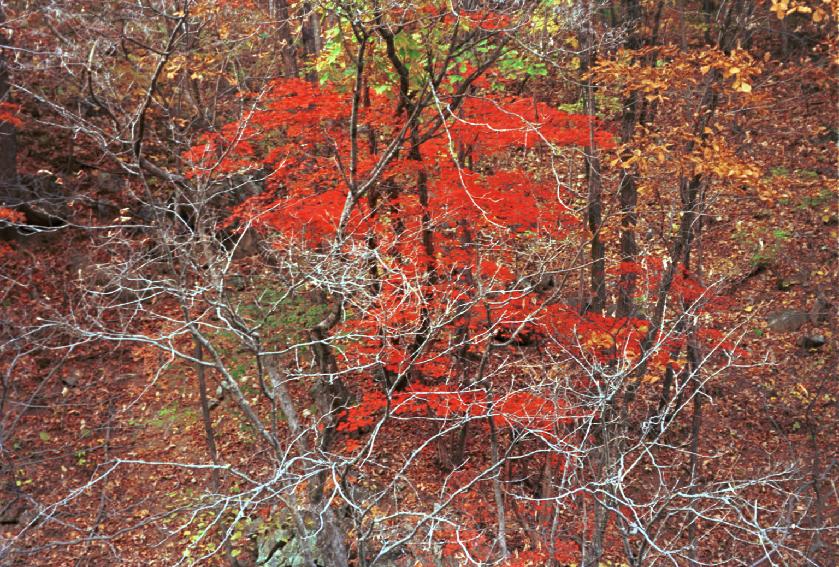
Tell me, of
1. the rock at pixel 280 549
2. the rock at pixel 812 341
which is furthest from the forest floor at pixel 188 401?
the rock at pixel 280 549

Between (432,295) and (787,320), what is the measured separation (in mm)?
8018

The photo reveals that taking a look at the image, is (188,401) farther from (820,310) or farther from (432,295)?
(820,310)

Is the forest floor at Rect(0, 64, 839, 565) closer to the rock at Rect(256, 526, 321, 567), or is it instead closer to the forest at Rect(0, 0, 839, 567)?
the forest at Rect(0, 0, 839, 567)

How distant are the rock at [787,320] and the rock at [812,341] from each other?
1.44 feet

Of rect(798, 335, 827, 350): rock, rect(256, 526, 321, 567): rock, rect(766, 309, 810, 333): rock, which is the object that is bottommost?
rect(256, 526, 321, 567): rock

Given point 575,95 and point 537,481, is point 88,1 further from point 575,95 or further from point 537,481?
point 537,481

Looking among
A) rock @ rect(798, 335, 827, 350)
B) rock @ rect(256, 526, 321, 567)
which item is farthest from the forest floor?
rock @ rect(256, 526, 321, 567)

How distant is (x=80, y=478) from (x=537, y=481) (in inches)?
310

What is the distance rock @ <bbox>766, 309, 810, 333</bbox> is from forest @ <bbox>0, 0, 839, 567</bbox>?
0.07 metres

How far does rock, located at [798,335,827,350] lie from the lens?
1248 cm

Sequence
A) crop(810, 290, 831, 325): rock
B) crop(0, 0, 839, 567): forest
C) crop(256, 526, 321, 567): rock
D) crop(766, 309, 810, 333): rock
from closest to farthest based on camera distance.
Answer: crop(0, 0, 839, 567): forest, crop(256, 526, 321, 567): rock, crop(810, 290, 831, 325): rock, crop(766, 309, 810, 333): rock

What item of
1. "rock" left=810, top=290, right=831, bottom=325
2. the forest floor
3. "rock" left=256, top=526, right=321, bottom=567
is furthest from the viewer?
"rock" left=810, top=290, right=831, bottom=325

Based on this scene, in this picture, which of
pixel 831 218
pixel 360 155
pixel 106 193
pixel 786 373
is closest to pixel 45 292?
pixel 106 193

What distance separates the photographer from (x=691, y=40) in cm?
1911
